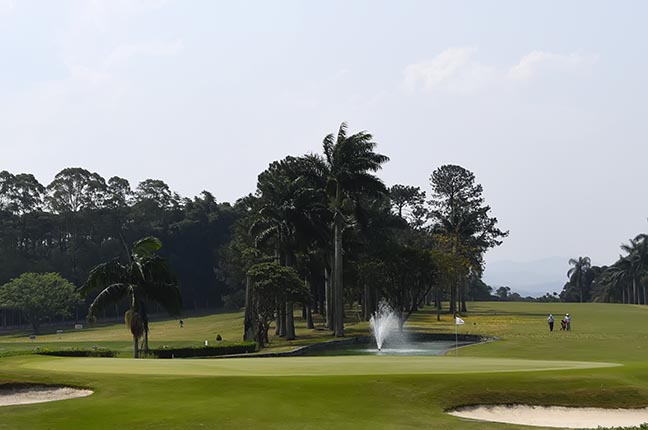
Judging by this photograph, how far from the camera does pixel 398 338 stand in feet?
223

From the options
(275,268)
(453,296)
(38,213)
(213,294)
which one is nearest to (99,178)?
(38,213)

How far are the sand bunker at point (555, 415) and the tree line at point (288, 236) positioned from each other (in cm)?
3783

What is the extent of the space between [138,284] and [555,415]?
30.8 meters

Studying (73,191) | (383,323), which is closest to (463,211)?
(383,323)

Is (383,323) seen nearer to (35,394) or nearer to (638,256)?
(35,394)

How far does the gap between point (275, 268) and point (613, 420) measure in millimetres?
44649

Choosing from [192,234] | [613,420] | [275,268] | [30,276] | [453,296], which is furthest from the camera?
[192,234]

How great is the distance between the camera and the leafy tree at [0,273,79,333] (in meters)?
108

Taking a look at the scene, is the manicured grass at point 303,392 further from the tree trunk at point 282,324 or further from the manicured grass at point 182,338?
the tree trunk at point 282,324

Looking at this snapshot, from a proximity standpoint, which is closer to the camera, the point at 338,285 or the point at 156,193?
the point at 338,285

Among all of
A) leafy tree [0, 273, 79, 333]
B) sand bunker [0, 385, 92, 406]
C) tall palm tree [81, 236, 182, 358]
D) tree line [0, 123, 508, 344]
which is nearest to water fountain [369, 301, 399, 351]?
tree line [0, 123, 508, 344]

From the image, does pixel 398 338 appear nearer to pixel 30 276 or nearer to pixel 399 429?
pixel 399 429

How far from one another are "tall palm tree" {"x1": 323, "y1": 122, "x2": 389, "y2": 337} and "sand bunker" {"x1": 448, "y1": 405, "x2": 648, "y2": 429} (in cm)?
4765

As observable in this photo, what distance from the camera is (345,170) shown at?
69125 mm
